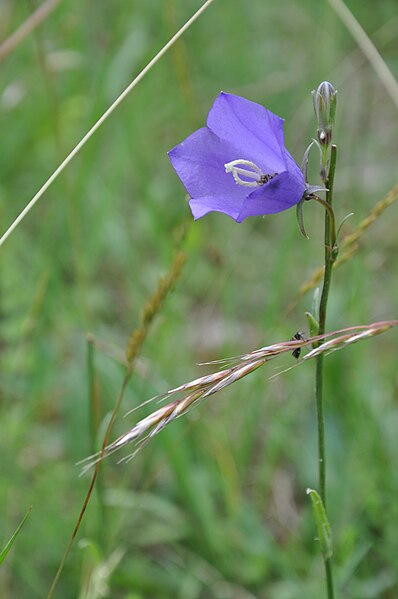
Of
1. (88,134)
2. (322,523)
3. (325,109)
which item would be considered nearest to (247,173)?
(325,109)

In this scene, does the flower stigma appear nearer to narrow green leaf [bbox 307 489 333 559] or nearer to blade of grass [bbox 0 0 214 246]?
blade of grass [bbox 0 0 214 246]

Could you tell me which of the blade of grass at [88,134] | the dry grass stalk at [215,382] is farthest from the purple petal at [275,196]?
the blade of grass at [88,134]

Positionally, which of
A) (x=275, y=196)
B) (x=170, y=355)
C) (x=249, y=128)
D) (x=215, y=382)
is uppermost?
(x=249, y=128)

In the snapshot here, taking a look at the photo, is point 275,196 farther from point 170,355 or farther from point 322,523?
point 170,355

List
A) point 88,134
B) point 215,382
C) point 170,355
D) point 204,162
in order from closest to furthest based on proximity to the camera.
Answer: point 215,382
point 204,162
point 88,134
point 170,355

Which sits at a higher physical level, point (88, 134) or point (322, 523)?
point (88, 134)

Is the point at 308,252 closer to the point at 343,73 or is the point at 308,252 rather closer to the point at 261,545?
the point at 261,545

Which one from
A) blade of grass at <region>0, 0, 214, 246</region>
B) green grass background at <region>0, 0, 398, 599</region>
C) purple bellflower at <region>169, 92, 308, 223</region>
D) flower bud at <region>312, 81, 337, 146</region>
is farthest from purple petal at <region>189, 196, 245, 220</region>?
green grass background at <region>0, 0, 398, 599</region>

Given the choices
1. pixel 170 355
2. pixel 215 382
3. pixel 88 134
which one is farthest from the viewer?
pixel 170 355
